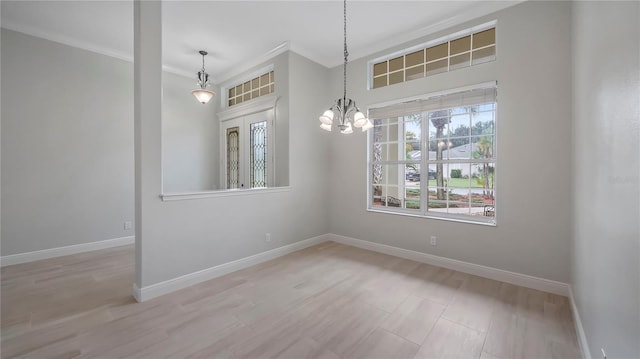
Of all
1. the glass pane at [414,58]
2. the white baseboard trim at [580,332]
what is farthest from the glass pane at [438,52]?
the white baseboard trim at [580,332]

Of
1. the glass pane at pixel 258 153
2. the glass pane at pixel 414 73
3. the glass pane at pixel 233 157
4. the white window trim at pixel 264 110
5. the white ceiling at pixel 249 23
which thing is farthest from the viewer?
the glass pane at pixel 233 157

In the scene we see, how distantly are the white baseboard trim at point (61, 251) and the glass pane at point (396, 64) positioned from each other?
5.36 m

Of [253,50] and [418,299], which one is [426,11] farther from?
[418,299]

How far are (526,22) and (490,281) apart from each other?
9.82 ft

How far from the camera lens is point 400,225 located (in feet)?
12.8

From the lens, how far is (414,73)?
3.80 m

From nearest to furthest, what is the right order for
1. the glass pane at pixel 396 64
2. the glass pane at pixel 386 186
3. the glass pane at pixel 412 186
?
the glass pane at pixel 412 186, the glass pane at pixel 396 64, the glass pane at pixel 386 186

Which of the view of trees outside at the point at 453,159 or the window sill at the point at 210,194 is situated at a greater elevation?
the view of trees outside at the point at 453,159

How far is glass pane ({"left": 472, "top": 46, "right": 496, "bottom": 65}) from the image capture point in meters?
3.16

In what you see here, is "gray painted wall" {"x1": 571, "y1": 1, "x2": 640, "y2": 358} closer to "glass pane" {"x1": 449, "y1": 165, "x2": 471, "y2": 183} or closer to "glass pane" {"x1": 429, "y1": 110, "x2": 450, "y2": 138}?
"glass pane" {"x1": 449, "y1": 165, "x2": 471, "y2": 183}

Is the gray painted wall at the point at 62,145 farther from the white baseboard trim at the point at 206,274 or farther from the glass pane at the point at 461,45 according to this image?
the glass pane at the point at 461,45

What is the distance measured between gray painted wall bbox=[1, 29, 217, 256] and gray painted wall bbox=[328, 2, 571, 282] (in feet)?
17.0

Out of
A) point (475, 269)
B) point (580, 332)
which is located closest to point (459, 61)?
point (475, 269)

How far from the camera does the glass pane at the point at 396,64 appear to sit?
3958 millimetres
